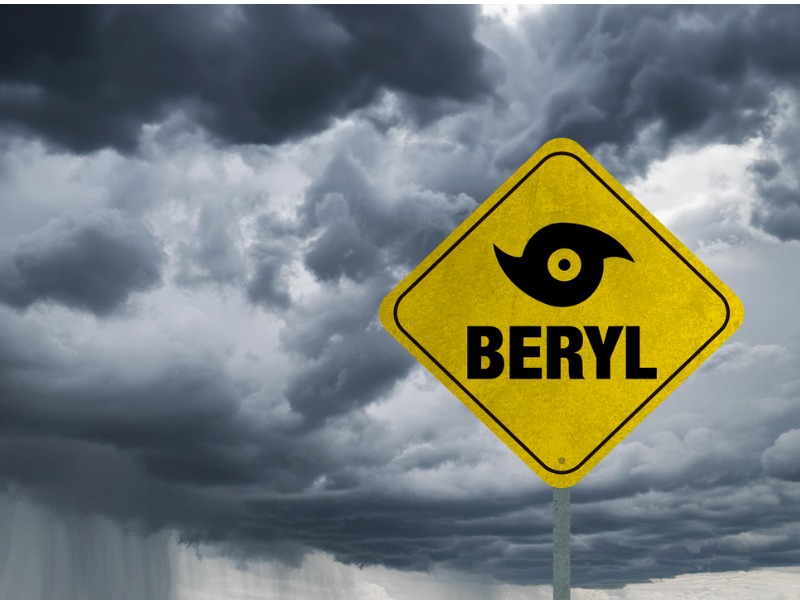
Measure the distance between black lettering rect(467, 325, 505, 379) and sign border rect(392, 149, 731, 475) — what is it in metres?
0.16

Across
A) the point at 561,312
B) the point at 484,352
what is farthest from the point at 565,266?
the point at 484,352

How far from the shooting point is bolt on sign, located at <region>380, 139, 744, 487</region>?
7.00m

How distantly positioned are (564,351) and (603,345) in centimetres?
29

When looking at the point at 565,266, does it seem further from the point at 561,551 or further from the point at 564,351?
the point at 561,551

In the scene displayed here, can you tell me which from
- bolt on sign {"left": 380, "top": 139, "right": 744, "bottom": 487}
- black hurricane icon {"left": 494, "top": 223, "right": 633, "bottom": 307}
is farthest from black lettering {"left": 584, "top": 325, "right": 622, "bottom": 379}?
black hurricane icon {"left": 494, "top": 223, "right": 633, "bottom": 307}

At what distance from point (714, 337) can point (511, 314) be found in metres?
1.47

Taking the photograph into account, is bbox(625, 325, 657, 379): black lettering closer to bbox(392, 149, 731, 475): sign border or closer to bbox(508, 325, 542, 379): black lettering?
bbox(392, 149, 731, 475): sign border

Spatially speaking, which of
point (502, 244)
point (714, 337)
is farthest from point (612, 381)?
point (502, 244)

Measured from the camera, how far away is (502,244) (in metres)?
7.25

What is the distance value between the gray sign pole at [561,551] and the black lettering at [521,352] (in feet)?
3.16

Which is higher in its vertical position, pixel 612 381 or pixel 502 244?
pixel 502 244

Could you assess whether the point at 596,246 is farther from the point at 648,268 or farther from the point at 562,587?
the point at 562,587

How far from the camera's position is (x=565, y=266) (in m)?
7.14

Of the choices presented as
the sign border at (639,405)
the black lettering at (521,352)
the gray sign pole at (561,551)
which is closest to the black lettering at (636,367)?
the sign border at (639,405)
